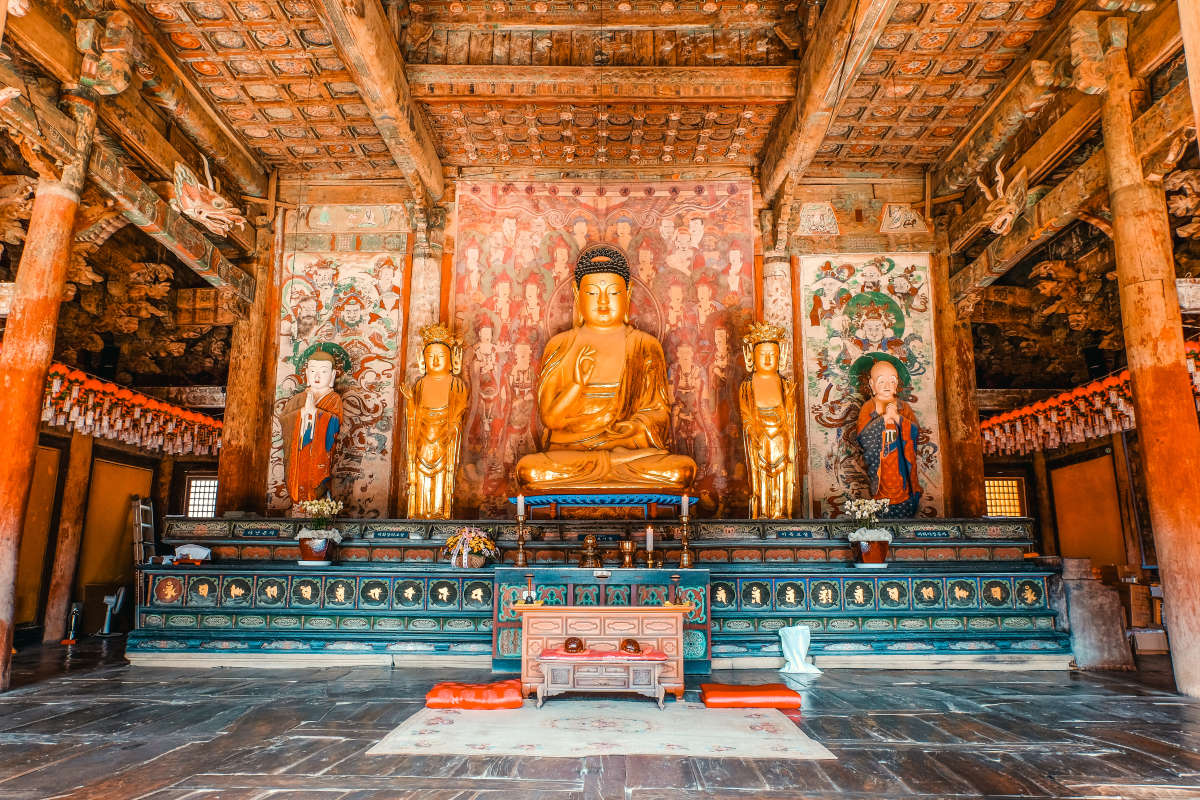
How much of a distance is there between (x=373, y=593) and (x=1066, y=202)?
21.6 ft

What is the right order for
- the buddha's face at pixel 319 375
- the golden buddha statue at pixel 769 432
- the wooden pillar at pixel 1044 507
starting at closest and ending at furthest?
the golden buddha statue at pixel 769 432 → the buddha's face at pixel 319 375 → the wooden pillar at pixel 1044 507

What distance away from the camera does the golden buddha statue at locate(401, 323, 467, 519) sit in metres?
7.24

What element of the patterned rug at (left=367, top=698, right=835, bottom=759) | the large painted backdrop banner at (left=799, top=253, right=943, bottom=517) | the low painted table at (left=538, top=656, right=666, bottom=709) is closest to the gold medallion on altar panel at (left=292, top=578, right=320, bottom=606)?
the patterned rug at (left=367, top=698, right=835, bottom=759)

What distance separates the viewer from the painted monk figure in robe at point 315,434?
7152mm

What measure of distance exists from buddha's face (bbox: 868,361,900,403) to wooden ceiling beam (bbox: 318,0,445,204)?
509 cm

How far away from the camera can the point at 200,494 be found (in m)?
12.2

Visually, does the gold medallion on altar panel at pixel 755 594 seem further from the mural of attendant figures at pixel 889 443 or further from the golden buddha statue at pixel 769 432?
the mural of attendant figures at pixel 889 443

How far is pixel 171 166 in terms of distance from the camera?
6727 millimetres

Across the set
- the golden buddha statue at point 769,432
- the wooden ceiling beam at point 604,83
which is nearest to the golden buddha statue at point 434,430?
the wooden ceiling beam at point 604,83

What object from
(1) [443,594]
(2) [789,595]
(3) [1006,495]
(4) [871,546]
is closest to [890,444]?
(4) [871,546]

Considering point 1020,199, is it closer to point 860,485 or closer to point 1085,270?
point 1085,270

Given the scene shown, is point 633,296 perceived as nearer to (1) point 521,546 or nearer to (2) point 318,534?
(1) point 521,546

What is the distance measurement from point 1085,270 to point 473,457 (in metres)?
7.21

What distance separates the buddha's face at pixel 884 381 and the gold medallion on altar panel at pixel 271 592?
580 centimetres
